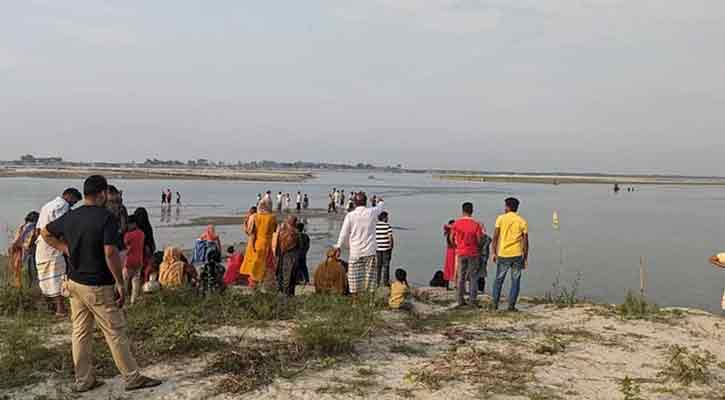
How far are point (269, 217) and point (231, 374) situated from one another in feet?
10.8

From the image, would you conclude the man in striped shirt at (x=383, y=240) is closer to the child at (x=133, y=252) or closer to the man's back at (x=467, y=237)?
the man's back at (x=467, y=237)

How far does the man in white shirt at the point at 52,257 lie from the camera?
661cm

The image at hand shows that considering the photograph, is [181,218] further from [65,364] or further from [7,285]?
[65,364]

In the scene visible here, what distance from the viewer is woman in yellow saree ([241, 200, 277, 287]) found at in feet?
26.8

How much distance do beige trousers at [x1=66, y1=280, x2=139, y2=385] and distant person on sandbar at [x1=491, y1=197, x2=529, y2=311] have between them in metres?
5.49

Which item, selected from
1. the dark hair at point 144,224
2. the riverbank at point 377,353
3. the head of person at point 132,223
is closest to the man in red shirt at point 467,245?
the riverbank at point 377,353

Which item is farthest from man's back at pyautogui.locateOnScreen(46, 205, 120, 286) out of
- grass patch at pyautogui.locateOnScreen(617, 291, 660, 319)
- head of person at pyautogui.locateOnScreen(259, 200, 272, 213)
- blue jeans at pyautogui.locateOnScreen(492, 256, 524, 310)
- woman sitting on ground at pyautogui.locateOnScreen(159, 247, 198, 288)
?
grass patch at pyautogui.locateOnScreen(617, 291, 660, 319)

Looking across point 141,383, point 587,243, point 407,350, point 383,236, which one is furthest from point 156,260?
point 587,243

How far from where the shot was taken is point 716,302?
39.8ft

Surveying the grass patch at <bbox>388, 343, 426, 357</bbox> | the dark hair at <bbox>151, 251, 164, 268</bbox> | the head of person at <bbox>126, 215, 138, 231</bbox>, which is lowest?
the grass patch at <bbox>388, 343, 426, 357</bbox>

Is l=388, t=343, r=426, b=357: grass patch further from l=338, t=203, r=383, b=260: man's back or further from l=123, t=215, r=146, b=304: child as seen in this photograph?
l=123, t=215, r=146, b=304: child

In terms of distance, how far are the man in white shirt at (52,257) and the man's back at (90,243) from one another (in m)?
2.35

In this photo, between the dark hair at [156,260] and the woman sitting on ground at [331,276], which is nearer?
the dark hair at [156,260]

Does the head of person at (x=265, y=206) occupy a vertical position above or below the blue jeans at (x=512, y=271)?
above
